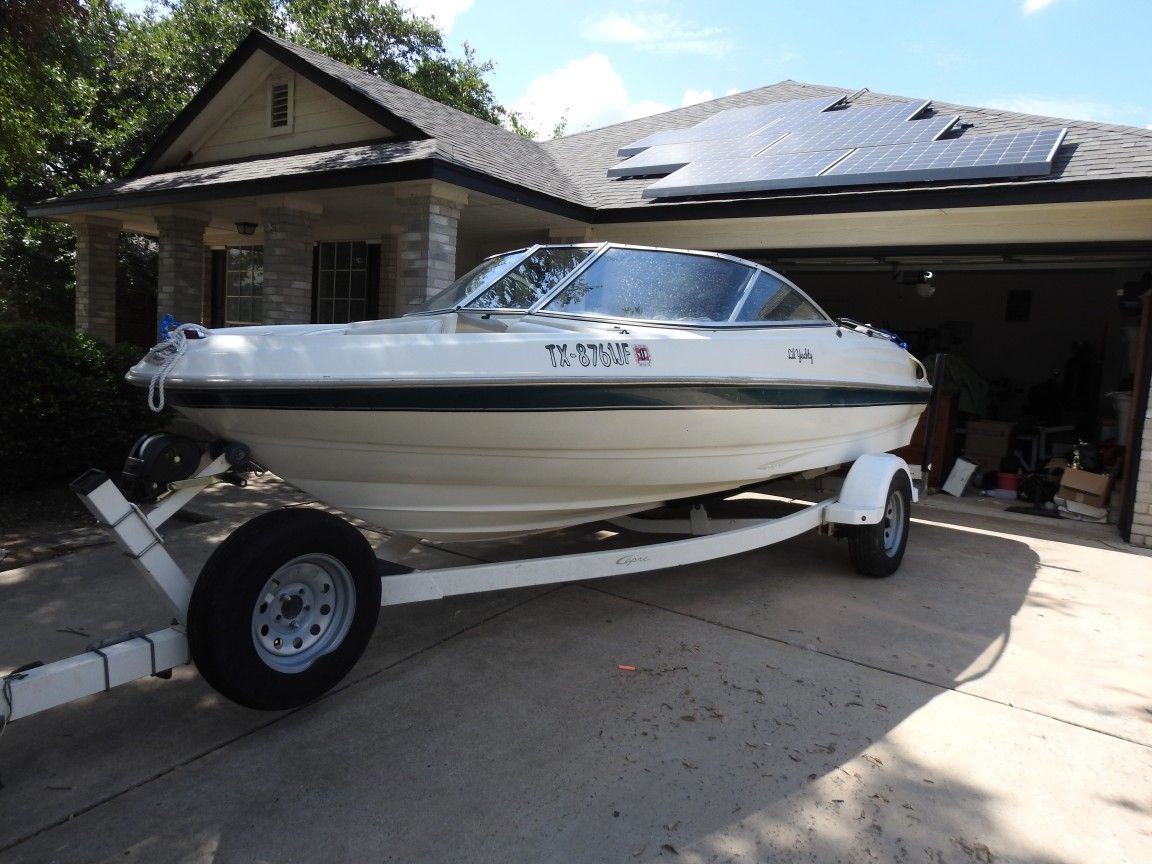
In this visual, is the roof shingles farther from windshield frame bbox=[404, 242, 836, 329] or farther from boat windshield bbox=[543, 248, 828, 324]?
boat windshield bbox=[543, 248, 828, 324]

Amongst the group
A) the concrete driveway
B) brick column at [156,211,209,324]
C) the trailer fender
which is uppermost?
brick column at [156,211,209,324]

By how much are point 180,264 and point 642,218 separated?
6.31m

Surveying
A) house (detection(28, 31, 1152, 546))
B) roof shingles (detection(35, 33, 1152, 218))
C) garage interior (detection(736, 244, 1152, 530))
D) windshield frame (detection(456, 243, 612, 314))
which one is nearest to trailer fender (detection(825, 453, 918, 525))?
windshield frame (detection(456, 243, 612, 314))

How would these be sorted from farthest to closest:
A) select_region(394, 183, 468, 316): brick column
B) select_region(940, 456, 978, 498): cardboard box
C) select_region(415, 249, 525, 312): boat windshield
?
select_region(940, 456, 978, 498): cardboard box, select_region(394, 183, 468, 316): brick column, select_region(415, 249, 525, 312): boat windshield

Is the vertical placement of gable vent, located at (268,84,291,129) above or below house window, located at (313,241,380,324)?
above

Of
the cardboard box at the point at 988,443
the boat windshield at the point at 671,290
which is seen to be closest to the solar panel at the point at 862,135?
the cardboard box at the point at 988,443

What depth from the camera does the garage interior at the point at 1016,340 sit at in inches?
322

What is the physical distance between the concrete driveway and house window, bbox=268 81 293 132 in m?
7.18

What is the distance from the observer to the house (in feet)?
23.7

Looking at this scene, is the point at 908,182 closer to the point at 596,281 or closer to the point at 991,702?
the point at 596,281

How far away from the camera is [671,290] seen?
167 inches

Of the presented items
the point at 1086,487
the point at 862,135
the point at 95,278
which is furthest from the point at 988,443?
the point at 95,278

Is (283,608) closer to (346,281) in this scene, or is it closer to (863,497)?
(863,497)

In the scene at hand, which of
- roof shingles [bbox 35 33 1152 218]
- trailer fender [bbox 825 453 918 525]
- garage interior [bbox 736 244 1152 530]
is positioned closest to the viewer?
trailer fender [bbox 825 453 918 525]
